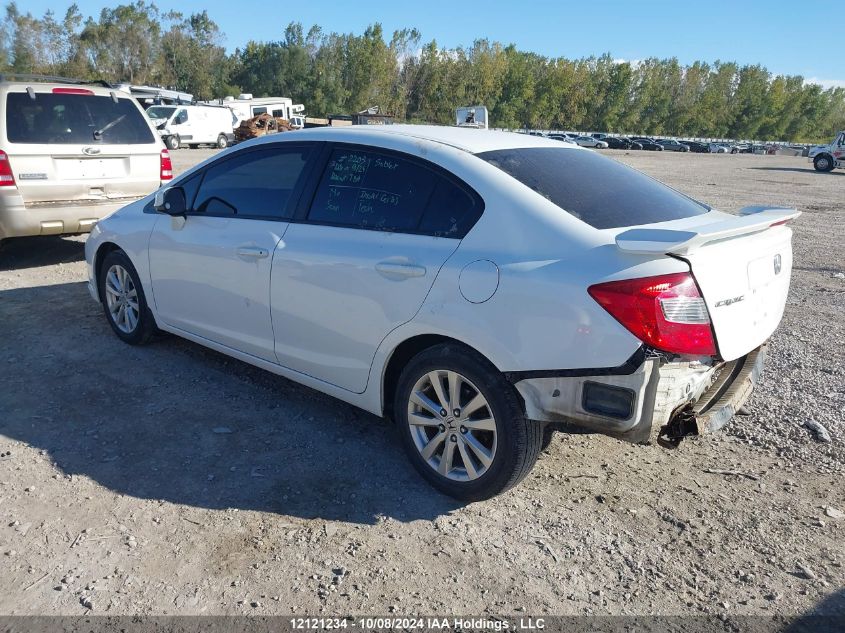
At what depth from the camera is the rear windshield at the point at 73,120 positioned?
684 cm

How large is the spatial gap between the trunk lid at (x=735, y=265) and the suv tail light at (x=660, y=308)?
8 cm

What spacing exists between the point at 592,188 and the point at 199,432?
2.54m

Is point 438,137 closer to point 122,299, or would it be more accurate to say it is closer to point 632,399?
point 632,399

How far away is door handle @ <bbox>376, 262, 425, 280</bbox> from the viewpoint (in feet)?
10.1

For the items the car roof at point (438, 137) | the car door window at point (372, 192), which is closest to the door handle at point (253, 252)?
the car door window at point (372, 192)

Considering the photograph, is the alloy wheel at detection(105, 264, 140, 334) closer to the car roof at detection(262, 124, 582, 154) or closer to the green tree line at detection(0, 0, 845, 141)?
the car roof at detection(262, 124, 582, 154)

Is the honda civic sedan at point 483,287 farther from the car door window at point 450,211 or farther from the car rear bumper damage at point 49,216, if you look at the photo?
the car rear bumper damage at point 49,216

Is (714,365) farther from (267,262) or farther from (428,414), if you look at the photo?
(267,262)

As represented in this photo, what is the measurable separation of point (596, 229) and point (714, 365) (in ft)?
2.47

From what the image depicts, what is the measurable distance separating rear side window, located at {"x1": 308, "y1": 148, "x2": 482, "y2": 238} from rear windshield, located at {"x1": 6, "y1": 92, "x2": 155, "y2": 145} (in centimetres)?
486

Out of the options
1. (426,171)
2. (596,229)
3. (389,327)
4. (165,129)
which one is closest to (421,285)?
(389,327)

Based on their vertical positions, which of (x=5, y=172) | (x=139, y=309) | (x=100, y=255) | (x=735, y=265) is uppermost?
(x=735, y=265)

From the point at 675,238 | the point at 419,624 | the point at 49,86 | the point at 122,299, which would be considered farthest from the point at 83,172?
the point at 675,238

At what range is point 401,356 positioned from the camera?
335 cm
